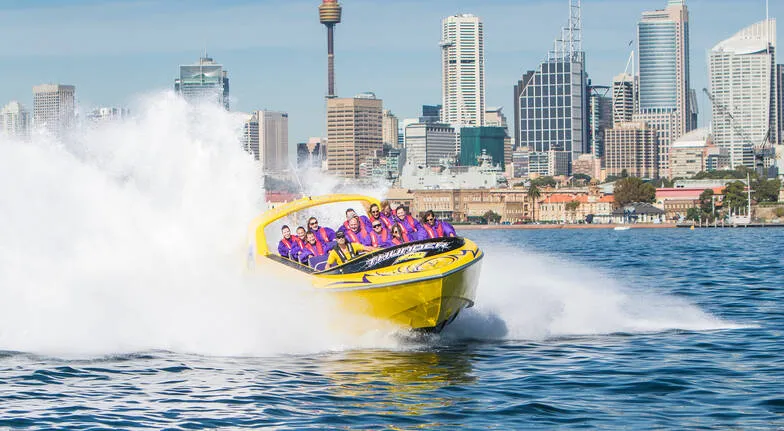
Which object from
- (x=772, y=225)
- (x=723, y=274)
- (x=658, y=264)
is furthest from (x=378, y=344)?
(x=772, y=225)

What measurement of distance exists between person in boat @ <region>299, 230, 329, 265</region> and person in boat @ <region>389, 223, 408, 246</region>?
3.72 ft

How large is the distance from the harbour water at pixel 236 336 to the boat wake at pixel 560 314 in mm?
69

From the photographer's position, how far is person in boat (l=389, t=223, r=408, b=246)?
773 inches

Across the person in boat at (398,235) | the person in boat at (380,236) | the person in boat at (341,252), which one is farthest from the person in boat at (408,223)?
the person in boat at (341,252)

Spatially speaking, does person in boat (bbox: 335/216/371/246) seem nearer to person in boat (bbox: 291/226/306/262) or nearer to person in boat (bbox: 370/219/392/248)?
person in boat (bbox: 370/219/392/248)

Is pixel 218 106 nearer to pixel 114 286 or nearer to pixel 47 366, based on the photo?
pixel 114 286

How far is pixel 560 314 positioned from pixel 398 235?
363 cm

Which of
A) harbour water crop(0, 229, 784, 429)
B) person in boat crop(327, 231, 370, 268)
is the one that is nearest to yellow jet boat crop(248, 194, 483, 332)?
person in boat crop(327, 231, 370, 268)

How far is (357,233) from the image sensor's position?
19766 mm

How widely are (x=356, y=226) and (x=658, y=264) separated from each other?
99.8 feet

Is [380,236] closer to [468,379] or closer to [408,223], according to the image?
[408,223]

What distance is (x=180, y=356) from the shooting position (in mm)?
18312

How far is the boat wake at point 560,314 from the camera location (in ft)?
67.2

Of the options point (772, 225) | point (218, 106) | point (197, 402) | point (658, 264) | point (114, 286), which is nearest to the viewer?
point (197, 402)
